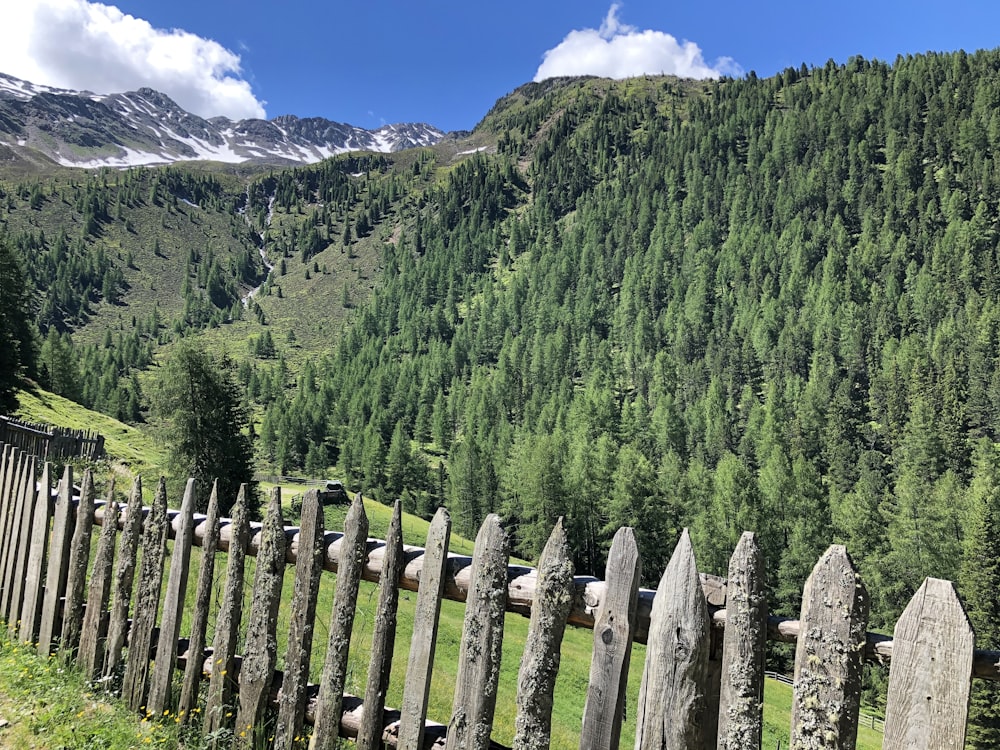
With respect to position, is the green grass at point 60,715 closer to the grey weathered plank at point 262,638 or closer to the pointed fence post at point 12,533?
the grey weathered plank at point 262,638

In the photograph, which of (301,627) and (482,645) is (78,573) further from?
(482,645)

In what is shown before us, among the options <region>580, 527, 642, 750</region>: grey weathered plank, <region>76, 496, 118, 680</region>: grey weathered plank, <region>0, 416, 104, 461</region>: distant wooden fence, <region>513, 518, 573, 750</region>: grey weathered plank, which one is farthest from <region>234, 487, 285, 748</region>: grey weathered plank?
<region>0, 416, 104, 461</region>: distant wooden fence

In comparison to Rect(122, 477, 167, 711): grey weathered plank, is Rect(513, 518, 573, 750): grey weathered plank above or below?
above

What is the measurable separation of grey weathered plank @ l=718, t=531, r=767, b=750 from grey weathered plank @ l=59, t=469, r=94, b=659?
616 cm

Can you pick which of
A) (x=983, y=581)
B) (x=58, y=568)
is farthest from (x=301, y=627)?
(x=983, y=581)

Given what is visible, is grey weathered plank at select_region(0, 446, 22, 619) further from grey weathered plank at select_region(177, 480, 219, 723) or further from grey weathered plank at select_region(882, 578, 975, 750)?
grey weathered plank at select_region(882, 578, 975, 750)

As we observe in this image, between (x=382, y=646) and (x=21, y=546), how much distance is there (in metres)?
5.92

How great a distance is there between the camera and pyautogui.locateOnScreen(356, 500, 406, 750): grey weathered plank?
154 inches

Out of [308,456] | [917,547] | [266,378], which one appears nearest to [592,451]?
[917,547]

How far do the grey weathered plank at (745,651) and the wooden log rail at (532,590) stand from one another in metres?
0.12

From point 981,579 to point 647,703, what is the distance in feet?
165

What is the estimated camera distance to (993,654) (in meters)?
2.42

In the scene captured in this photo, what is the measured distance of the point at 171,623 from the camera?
514 centimetres

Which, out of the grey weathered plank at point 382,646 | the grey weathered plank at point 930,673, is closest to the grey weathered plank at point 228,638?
the grey weathered plank at point 382,646
